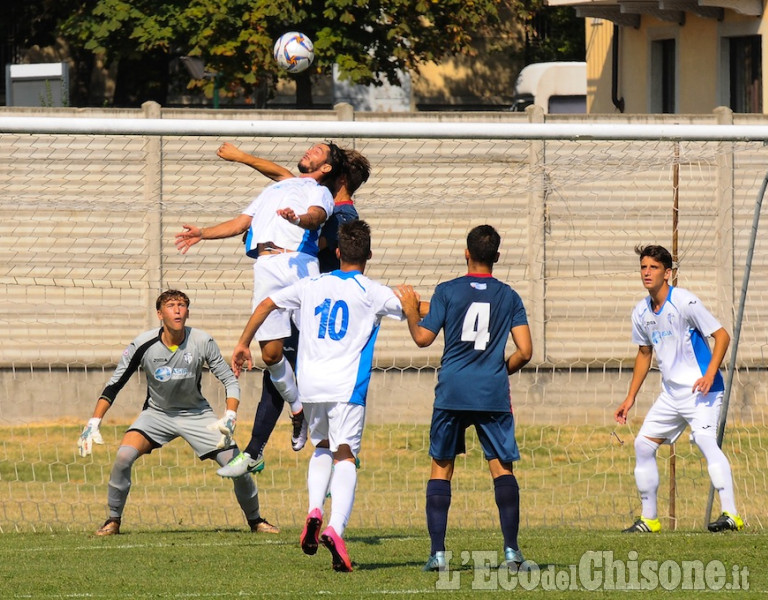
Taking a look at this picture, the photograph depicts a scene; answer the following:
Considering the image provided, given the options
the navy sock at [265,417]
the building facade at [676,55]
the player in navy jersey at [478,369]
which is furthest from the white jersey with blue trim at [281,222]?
the building facade at [676,55]

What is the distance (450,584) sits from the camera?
23.3 feet

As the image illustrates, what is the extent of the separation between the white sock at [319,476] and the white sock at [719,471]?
9.53 ft

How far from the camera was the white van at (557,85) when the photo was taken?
27.0 metres

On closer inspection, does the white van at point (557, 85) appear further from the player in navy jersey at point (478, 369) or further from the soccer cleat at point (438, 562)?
the soccer cleat at point (438, 562)

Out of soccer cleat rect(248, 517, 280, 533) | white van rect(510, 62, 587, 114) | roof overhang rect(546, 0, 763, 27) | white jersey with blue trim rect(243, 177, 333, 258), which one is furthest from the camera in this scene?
white van rect(510, 62, 587, 114)

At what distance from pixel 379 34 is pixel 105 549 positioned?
1479 centimetres

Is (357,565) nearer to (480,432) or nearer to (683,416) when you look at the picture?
(480,432)

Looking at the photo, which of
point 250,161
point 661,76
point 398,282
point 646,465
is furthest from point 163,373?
point 661,76

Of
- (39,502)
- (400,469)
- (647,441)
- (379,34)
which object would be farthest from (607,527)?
(379,34)

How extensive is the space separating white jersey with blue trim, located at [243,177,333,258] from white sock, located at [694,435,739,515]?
295 cm

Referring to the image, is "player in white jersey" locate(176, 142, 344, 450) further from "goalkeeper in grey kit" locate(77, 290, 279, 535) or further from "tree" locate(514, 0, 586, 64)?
"tree" locate(514, 0, 586, 64)

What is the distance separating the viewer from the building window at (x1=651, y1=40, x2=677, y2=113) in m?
22.1

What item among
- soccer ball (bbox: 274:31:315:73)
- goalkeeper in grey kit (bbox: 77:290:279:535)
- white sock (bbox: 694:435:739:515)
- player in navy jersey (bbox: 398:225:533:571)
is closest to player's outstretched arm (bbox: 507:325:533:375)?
player in navy jersey (bbox: 398:225:533:571)

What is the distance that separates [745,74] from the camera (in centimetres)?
Answer: 2000
